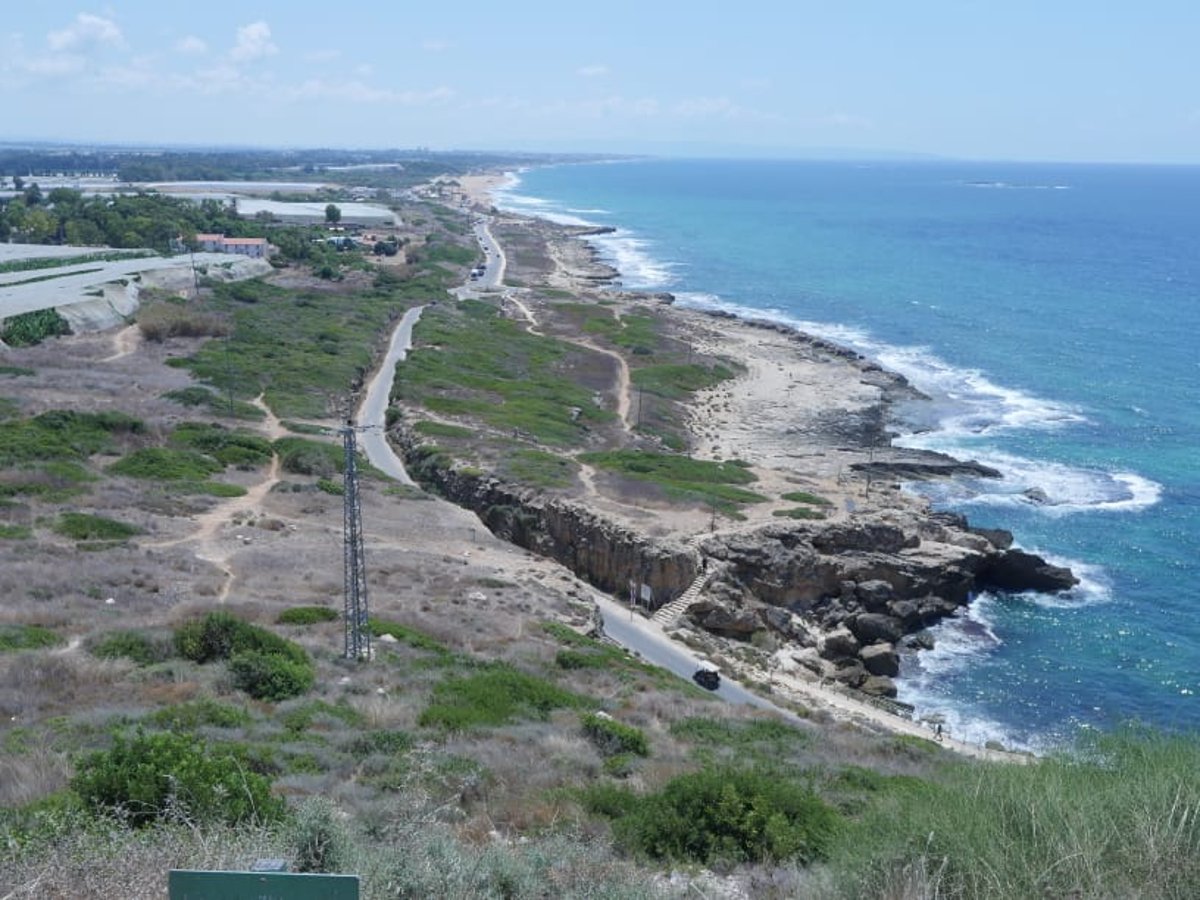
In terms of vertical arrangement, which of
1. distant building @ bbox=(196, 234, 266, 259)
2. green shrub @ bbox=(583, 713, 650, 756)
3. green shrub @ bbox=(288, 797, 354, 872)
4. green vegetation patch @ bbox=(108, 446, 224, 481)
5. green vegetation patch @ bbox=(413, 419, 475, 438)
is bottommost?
green vegetation patch @ bbox=(413, 419, 475, 438)

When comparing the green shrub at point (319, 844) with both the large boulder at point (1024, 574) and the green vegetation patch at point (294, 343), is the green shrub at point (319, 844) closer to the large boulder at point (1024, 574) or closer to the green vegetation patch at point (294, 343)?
the large boulder at point (1024, 574)

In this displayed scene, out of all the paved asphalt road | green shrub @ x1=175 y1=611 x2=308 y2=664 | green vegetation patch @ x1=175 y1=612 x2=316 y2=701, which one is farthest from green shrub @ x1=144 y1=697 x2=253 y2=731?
the paved asphalt road

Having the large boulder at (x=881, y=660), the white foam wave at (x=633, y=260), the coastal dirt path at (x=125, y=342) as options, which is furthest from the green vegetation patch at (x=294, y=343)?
the white foam wave at (x=633, y=260)

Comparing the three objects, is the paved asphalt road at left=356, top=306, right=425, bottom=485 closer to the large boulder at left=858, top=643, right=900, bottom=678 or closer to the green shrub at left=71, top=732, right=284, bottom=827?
the large boulder at left=858, top=643, right=900, bottom=678

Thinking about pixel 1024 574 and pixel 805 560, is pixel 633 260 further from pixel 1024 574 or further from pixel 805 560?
pixel 805 560

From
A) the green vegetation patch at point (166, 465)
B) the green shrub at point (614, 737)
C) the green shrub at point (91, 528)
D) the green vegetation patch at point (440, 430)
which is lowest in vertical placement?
the green vegetation patch at point (440, 430)

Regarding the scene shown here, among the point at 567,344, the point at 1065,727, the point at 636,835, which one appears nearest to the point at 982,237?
the point at 567,344
